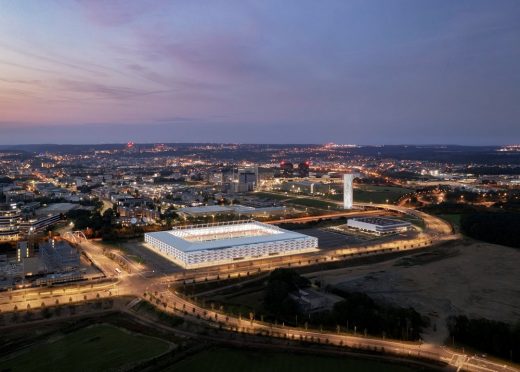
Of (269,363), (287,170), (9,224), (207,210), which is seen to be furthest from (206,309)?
(287,170)

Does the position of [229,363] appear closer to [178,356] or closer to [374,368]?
[178,356]

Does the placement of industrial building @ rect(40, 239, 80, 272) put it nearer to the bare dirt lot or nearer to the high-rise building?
the bare dirt lot

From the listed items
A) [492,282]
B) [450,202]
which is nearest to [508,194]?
[450,202]

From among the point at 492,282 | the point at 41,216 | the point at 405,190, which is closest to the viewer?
the point at 492,282

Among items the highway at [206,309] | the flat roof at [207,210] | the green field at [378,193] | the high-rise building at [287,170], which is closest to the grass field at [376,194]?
the green field at [378,193]

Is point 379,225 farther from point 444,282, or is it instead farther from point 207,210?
point 207,210

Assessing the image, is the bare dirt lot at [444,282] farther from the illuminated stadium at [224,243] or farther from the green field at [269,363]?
the illuminated stadium at [224,243]

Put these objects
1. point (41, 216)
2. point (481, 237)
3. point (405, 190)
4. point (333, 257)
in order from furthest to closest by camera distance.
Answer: point (405, 190), point (41, 216), point (481, 237), point (333, 257)
